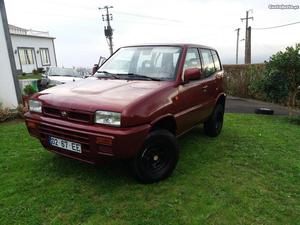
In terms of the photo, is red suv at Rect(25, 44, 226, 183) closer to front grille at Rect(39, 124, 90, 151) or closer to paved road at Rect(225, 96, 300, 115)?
front grille at Rect(39, 124, 90, 151)

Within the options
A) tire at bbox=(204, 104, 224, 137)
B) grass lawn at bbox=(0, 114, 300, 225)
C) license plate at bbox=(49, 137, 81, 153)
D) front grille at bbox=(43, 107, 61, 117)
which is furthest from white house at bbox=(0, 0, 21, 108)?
tire at bbox=(204, 104, 224, 137)

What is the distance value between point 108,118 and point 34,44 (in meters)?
29.0

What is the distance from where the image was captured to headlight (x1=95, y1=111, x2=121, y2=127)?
2.89 m

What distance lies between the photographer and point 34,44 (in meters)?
28.4

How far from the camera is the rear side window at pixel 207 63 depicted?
482 centimetres

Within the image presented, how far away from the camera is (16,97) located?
7672 millimetres

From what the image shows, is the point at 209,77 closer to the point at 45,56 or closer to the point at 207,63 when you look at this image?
the point at 207,63

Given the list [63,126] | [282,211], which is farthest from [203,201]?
[63,126]

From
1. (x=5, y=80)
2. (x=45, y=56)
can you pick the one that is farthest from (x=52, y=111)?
(x=45, y=56)

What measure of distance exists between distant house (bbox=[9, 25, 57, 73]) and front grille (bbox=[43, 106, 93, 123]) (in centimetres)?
2491

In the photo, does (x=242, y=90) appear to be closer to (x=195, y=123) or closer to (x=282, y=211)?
(x=195, y=123)

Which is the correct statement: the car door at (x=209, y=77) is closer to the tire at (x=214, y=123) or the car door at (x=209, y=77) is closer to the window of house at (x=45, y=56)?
the tire at (x=214, y=123)

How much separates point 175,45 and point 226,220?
2.67 metres

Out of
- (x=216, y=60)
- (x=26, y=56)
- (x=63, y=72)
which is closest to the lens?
(x=216, y=60)
